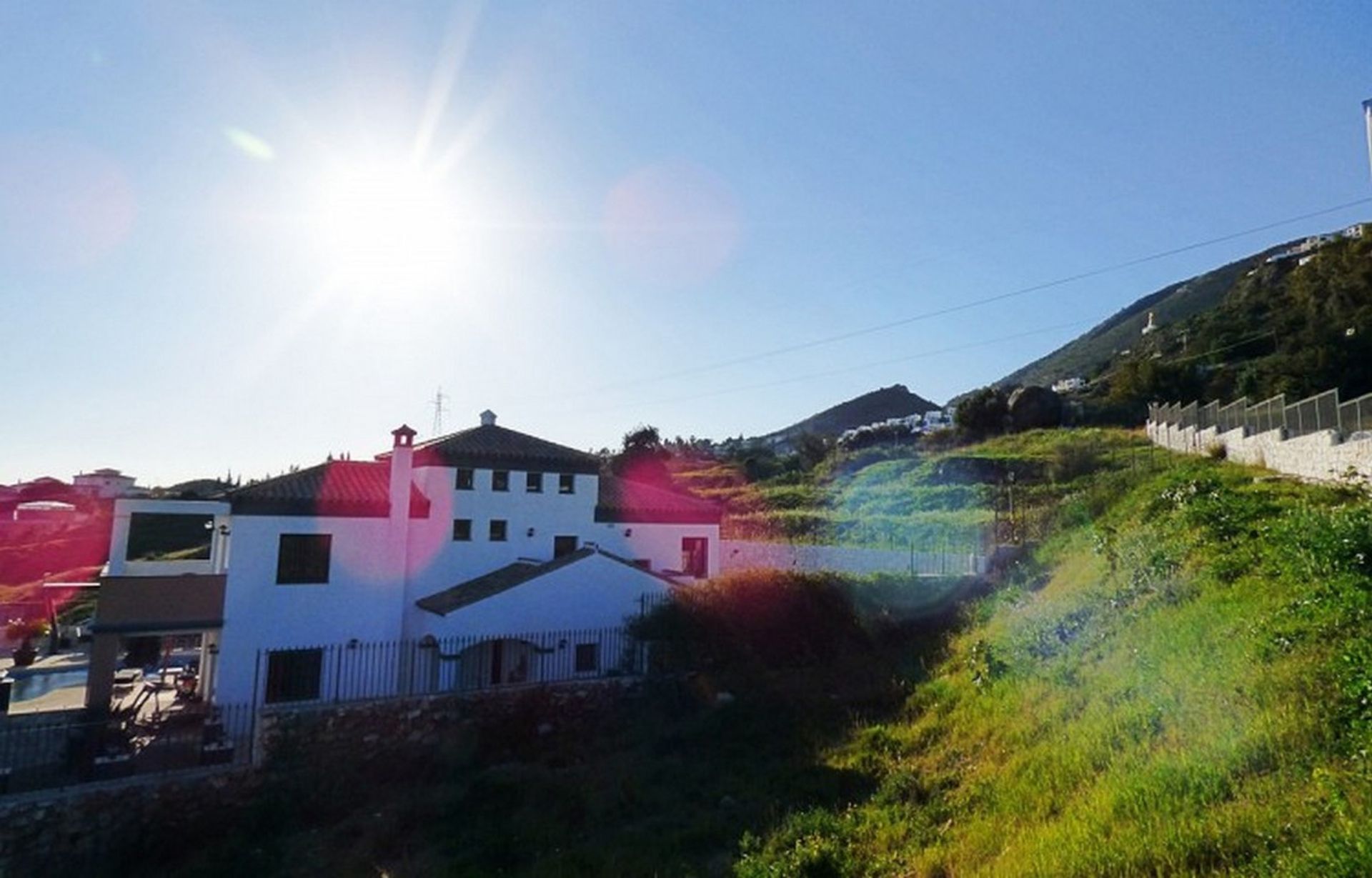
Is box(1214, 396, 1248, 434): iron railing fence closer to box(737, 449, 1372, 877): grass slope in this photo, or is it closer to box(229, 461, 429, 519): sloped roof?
box(737, 449, 1372, 877): grass slope

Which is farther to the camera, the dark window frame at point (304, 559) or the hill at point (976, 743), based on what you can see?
the dark window frame at point (304, 559)

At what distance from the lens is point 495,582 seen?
18266 mm

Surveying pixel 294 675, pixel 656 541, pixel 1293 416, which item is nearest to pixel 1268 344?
pixel 1293 416

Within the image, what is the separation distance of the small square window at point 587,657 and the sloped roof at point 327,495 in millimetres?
5524

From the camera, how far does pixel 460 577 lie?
19.6 meters

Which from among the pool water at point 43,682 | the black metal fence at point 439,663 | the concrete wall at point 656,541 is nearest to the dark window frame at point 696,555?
the concrete wall at point 656,541

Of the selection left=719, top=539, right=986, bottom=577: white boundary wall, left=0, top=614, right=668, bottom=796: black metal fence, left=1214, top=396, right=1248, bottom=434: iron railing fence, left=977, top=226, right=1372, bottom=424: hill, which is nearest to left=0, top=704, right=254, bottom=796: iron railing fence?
left=0, top=614, right=668, bottom=796: black metal fence

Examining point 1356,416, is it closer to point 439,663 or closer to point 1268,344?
point 439,663

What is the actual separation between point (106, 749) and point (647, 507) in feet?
47.7

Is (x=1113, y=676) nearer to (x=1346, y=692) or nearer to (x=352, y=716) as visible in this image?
(x=1346, y=692)

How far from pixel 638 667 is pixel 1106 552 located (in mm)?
10069

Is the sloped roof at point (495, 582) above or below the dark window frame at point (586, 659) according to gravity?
above

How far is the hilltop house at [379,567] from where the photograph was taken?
16.0m

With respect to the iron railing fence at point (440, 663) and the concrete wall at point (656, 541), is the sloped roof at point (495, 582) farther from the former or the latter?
the concrete wall at point (656, 541)
